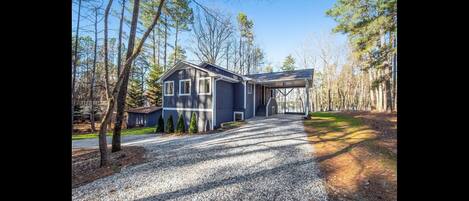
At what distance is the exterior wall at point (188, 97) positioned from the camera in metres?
12.2

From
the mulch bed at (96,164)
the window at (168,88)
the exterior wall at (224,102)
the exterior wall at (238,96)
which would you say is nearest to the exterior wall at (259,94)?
the exterior wall at (238,96)

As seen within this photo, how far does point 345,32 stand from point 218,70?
351 inches

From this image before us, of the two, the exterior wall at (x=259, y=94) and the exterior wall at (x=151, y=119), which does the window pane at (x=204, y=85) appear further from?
the exterior wall at (x=151, y=119)

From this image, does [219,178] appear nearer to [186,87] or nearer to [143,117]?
[186,87]

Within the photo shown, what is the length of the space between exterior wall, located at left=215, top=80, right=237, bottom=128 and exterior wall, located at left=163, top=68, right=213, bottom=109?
66cm

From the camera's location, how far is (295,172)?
408 cm

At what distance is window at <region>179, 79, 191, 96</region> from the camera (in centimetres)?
1291

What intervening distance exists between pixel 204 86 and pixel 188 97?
4.94 ft

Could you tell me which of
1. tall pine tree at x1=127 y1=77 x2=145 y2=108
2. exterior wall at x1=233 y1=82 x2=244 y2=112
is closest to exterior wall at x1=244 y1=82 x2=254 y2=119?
exterior wall at x1=233 y1=82 x2=244 y2=112

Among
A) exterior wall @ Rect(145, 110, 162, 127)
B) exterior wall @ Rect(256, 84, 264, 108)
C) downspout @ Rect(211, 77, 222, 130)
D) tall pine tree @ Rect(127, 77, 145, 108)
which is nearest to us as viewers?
downspout @ Rect(211, 77, 222, 130)

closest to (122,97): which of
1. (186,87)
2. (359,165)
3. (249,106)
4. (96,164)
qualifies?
(96,164)

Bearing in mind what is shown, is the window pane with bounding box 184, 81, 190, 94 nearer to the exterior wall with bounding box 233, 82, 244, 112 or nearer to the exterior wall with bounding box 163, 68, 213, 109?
the exterior wall with bounding box 163, 68, 213, 109

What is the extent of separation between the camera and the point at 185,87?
1314cm
